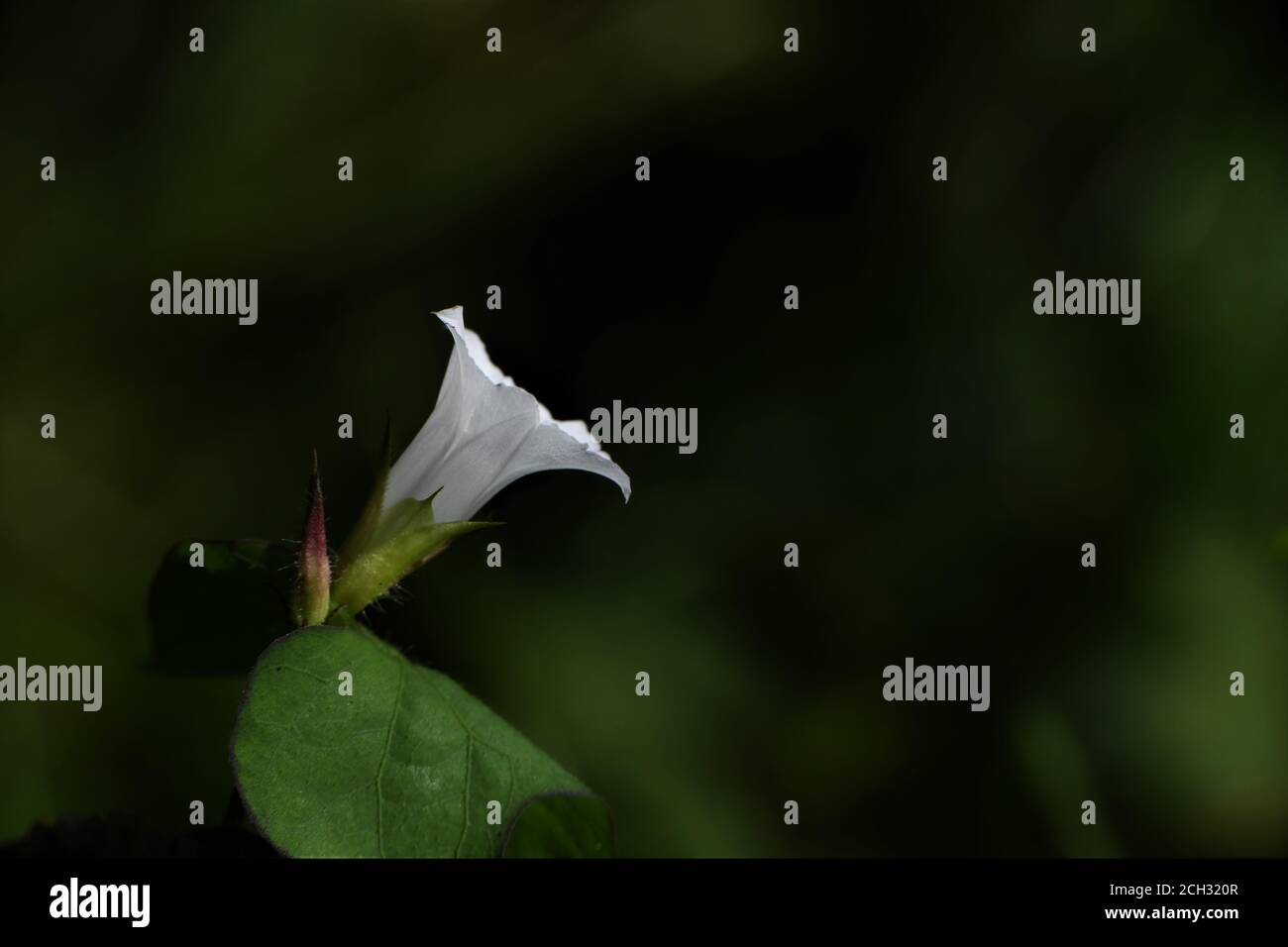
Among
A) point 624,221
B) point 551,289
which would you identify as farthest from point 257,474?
point 624,221

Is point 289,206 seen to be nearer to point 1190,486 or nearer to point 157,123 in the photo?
point 157,123

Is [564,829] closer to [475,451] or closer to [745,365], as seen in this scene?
[475,451]

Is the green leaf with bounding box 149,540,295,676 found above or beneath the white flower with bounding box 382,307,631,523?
beneath

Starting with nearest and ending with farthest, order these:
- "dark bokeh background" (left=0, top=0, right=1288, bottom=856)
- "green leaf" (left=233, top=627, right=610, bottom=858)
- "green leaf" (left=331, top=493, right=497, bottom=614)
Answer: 1. "green leaf" (left=233, top=627, right=610, bottom=858)
2. "green leaf" (left=331, top=493, right=497, bottom=614)
3. "dark bokeh background" (left=0, top=0, right=1288, bottom=856)

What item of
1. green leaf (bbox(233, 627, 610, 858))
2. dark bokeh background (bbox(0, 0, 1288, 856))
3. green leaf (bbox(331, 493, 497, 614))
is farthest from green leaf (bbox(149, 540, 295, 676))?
dark bokeh background (bbox(0, 0, 1288, 856))

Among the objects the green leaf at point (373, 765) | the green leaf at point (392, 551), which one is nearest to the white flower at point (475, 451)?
the green leaf at point (392, 551)

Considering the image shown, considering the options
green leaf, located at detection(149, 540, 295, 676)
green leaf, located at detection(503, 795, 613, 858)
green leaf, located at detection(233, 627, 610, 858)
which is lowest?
green leaf, located at detection(503, 795, 613, 858)

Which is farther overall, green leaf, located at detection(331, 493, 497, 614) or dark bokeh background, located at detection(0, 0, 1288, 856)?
dark bokeh background, located at detection(0, 0, 1288, 856)

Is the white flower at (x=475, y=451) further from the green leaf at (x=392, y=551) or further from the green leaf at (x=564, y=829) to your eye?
the green leaf at (x=564, y=829)

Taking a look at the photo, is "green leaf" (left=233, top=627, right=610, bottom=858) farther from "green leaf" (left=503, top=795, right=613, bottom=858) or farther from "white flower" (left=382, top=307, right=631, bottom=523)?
"white flower" (left=382, top=307, right=631, bottom=523)
